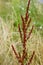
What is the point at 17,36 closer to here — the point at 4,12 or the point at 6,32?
the point at 6,32

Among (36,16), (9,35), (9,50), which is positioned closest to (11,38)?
(9,35)

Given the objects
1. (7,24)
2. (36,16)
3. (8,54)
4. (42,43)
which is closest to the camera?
(8,54)

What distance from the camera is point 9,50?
2.70 meters

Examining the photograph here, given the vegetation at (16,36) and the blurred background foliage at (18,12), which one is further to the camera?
the blurred background foliage at (18,12)

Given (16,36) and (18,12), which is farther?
(18,12)

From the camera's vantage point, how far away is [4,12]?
13.0 ft

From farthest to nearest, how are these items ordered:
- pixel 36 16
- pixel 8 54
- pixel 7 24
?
pixel 36 16
pixel 7 24
pixel 8 54

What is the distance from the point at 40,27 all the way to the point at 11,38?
63cm

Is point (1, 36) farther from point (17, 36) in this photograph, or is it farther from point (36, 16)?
point (36, 16)

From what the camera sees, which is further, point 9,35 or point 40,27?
point 40,27

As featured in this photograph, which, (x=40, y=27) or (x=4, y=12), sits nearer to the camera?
(x=40, y=27)

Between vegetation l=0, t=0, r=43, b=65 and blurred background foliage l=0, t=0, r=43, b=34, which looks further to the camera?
blurred background foliage l=0, t=0, r=43, b=34

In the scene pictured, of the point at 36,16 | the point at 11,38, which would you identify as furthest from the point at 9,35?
the point at 36,16

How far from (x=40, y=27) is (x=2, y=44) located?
2.70ft
